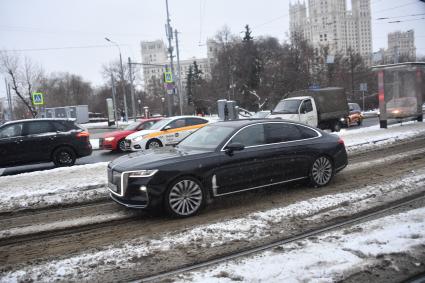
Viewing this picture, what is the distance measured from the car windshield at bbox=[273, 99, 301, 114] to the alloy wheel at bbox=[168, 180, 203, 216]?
12.6 metres

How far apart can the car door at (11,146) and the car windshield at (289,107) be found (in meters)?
11.3

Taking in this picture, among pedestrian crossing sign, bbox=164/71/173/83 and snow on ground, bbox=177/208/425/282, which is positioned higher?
pedestrian crossing sign, bbox=164/71/173/83

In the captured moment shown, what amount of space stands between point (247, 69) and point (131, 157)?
5084 cm

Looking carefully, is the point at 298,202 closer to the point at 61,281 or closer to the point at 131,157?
the point at 131,157

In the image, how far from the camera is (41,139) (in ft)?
40.7

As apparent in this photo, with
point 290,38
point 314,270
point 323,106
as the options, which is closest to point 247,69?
point 290,38

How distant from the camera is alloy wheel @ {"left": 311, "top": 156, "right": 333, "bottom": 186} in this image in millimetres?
7637

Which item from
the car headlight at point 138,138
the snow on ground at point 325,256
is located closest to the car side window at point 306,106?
the car headlight at point 138,138

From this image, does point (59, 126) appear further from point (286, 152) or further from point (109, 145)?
point (286, 152)

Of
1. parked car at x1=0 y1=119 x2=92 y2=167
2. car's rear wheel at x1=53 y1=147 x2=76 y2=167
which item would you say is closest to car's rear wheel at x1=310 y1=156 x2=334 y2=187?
parked car at x1=0 y1=119 x2=92 y2=167

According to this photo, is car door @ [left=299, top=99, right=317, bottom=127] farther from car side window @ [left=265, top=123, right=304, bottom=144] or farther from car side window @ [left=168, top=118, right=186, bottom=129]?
car side window @ [left=265, top=123, right=304, bottom=144]

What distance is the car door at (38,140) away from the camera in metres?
12.3

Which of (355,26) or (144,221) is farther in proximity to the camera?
(355,26)

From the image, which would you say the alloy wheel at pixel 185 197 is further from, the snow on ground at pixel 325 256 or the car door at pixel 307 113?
the car door at pixel 307 113
